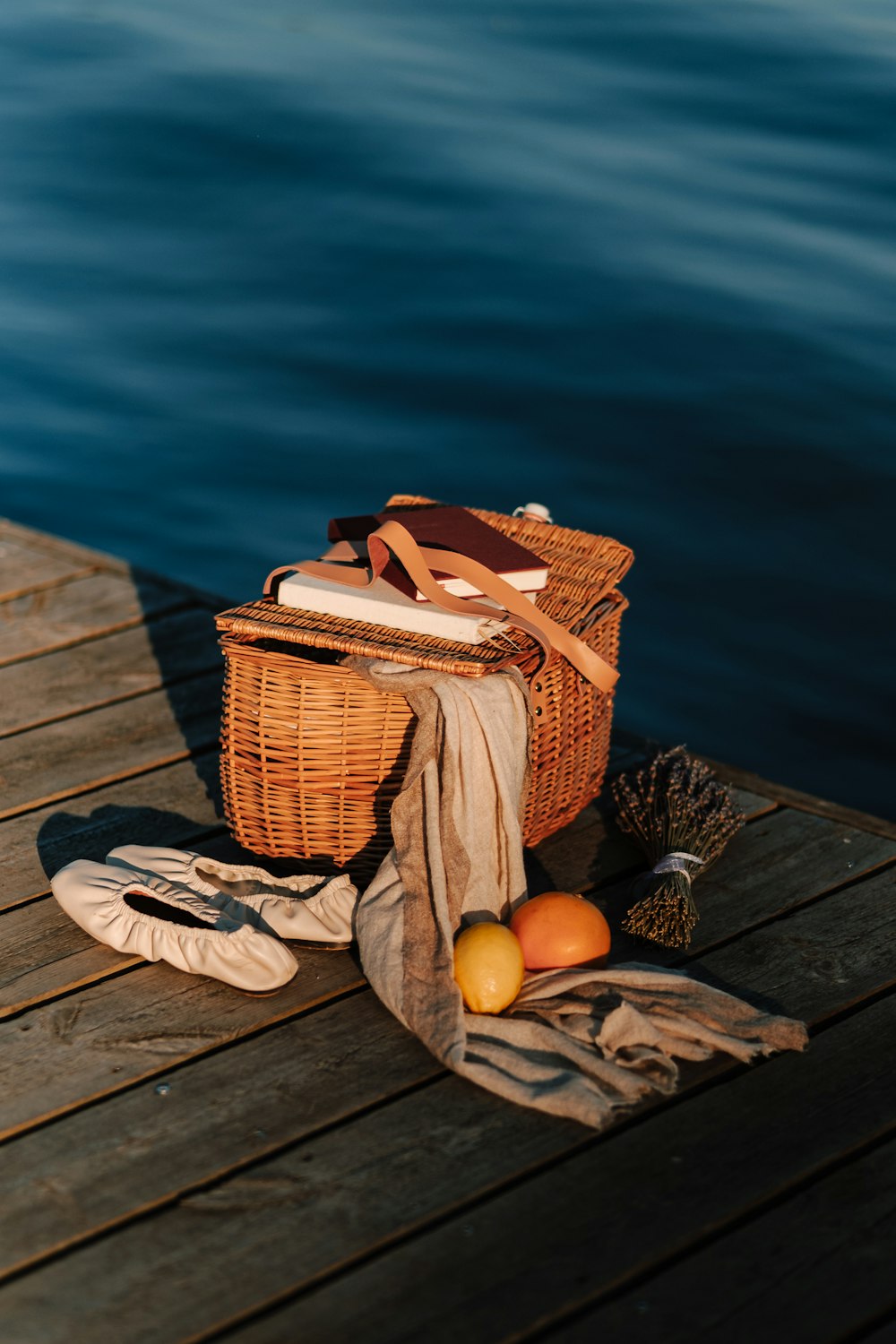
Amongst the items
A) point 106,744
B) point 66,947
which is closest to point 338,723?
point 66,947

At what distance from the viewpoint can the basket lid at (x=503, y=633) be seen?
2.31 metres

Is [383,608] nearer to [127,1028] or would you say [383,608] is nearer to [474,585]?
[474,585]

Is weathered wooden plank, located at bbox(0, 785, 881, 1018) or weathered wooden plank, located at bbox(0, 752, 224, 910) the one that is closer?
weathered wooden plank, located at bbox(0, 785, 881, 1018)

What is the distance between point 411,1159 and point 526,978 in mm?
419

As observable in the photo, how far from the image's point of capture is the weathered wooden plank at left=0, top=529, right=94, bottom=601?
3.72m

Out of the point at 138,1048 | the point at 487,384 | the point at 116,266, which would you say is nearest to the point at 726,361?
the point at 487,384

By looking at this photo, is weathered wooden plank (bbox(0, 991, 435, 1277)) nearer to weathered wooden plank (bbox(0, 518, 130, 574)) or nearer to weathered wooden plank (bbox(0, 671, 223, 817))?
weathered wooden plank (bbox(0, 671, 223, 817))

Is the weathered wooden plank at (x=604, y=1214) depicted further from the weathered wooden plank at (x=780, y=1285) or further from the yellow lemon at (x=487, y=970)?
the yellow lemon at (x=487, y=970)

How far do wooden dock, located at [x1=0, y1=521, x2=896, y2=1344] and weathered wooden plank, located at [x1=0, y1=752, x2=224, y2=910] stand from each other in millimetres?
12

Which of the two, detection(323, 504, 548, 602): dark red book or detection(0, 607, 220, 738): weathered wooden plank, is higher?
detection(323, 504, 548, 602): dark red book

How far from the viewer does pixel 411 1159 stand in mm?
1874

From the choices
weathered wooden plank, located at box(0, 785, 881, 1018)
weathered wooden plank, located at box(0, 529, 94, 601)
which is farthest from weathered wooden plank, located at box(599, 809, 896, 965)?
weathered wooden plank, located at box(0, 529, 94, 601)

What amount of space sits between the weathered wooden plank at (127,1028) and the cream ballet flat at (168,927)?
3cm

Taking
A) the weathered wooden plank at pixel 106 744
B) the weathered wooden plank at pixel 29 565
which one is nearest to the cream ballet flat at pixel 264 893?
the weathered wooden plank at pixel 106 744
